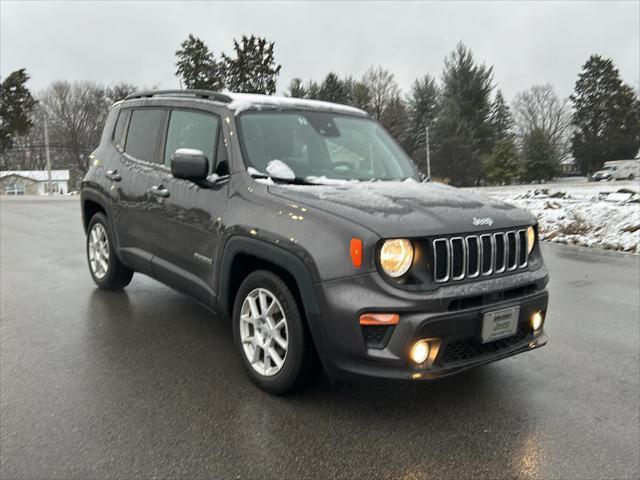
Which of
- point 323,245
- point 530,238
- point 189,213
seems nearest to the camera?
point 323,245

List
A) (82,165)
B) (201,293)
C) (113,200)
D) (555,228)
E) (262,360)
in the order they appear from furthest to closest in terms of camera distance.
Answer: (82,165), (555,228), (113,200), (201,293), (262,360)

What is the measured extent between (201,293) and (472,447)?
7.11 feet

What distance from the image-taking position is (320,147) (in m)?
4.36

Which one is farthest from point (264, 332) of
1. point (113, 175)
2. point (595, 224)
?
point (595, 224)

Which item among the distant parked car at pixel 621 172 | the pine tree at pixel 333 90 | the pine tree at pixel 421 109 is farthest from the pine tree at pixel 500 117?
the pine tree at pixel 333 90

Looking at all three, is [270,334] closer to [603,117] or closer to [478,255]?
[478,255]

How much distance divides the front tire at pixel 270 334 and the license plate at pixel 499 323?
1.01 m

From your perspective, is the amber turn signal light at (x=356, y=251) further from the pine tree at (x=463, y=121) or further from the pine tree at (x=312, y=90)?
the pine tree at (x=312, y=90)

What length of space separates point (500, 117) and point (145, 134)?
5673 centimetres

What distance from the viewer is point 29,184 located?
69125mm

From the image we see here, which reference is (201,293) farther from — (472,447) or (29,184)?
(29,184)

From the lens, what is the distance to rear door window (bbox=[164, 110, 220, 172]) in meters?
4.25

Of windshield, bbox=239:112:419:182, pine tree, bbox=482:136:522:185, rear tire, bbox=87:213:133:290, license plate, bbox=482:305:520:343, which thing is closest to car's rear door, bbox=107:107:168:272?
rear tire, bbox=87:213:133:290

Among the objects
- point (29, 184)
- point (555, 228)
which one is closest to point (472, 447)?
point (555, 228)
